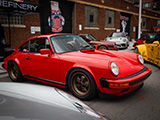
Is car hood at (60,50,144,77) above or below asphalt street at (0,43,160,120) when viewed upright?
above

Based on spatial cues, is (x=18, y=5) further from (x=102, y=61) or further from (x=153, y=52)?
(x=102, y=61)

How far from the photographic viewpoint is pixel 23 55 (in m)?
4.46

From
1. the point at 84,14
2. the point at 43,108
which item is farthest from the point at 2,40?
the point at 84,14

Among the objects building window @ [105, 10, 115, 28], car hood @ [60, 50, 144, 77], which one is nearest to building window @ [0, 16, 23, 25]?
car hood @ [60, 50, 144, 77]

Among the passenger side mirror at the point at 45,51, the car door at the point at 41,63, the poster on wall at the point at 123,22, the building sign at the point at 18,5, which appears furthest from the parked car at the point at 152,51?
the poster on wall at the point at 123,22

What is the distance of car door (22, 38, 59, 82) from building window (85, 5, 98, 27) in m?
15.3

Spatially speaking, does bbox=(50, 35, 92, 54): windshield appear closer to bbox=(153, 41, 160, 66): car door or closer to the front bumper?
the front bumper

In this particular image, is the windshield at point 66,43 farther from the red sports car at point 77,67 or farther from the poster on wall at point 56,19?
the poster on wall at point 56,19

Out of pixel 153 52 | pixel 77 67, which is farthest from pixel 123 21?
pixel 77 67

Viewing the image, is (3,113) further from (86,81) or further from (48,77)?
(48,77)

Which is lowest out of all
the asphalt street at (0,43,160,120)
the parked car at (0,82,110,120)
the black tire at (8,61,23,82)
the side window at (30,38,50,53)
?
the asphalt street at (0,43,160,120)

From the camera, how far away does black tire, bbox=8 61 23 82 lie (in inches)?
183

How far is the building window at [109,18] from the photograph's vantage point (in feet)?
72.4

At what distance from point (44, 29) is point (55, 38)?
11476mm
